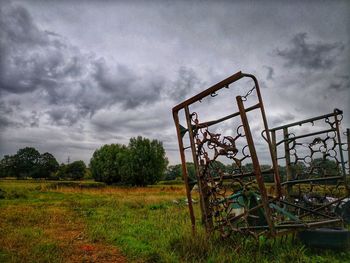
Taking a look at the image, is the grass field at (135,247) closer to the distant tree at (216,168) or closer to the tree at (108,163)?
the distant tree at (216,168)

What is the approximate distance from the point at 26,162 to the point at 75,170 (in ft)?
49.0

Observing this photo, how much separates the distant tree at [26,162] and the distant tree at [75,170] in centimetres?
860

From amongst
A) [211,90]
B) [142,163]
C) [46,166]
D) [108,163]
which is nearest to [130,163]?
[142,163]

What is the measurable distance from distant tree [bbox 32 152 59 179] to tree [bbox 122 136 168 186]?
1653 inches

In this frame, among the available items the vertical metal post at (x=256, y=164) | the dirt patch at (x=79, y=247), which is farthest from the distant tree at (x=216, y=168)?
the dirt patch at (x=79, y=247)

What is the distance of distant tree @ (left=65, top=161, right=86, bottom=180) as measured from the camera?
7746 cm

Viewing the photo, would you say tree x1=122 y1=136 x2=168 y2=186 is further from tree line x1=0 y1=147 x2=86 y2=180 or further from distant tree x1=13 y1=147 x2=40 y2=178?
distant tree x1=13 y1=147 x2=40 y2=178

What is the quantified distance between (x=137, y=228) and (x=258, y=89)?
→ 527 cm

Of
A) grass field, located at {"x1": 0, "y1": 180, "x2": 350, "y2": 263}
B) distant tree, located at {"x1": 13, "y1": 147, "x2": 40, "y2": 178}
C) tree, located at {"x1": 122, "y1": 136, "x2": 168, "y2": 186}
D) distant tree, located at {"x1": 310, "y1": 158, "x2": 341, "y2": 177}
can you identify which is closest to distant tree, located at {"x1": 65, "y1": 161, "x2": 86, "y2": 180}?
distant tree, located at {"x1": 13, "y1": 147, "x2": 40, "y2": 178}

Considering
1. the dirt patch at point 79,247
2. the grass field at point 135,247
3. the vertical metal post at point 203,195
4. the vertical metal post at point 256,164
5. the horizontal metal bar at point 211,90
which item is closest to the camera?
the vertical metal post at point 256,164

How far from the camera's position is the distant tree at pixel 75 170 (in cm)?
7746

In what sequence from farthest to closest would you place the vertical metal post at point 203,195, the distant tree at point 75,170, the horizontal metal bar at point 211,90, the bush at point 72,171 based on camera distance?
the distant tree at point 75,170
the bush at point 72,171
the vertical metal post at point 203,195
the horizontal metal bar at point 211,90

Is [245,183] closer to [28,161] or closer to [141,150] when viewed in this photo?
[141,150]

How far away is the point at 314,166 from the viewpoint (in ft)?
21.4
